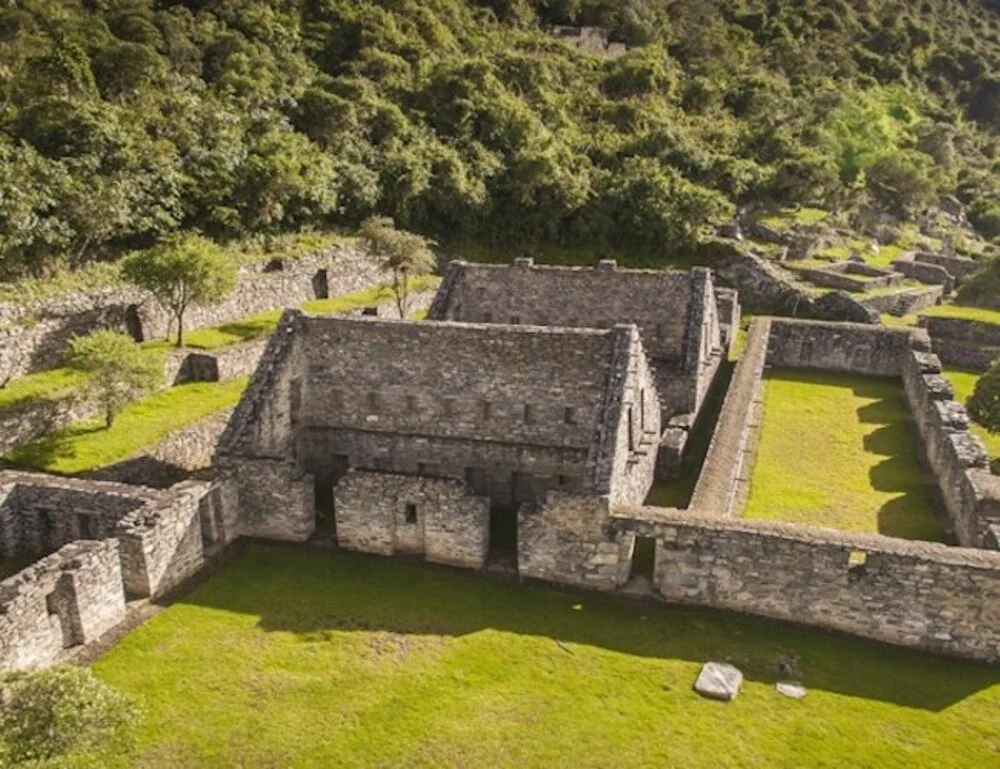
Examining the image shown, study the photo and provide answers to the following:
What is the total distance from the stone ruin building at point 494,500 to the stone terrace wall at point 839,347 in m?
10.2

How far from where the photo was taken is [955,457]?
2473 centimetres

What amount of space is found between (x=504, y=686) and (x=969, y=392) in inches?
1238

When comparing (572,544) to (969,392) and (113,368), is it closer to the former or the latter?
(113,368)

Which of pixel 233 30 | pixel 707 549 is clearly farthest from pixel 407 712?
pixel 233 30

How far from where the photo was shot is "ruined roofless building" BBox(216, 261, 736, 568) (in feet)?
69.3

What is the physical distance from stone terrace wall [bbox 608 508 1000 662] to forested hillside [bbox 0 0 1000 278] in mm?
28168

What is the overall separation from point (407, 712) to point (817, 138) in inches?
3065

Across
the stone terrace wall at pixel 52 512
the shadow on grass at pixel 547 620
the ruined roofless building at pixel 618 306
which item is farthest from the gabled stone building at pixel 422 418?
the ruined roofless building at pixel 618 306

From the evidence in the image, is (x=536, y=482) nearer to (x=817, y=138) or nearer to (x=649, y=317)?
(x=649, y=317)

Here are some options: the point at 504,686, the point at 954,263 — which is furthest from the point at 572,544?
the point at 954,263

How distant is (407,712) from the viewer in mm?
15578

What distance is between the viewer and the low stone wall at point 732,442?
22.0 meters

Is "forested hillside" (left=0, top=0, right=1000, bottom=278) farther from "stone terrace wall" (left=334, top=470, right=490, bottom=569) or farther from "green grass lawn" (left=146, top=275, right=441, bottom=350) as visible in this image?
"stone terrace wall" (left=334, top=470, right=490, bottom=569)

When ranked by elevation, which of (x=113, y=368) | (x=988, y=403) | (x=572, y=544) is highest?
(x=113, y=368)
